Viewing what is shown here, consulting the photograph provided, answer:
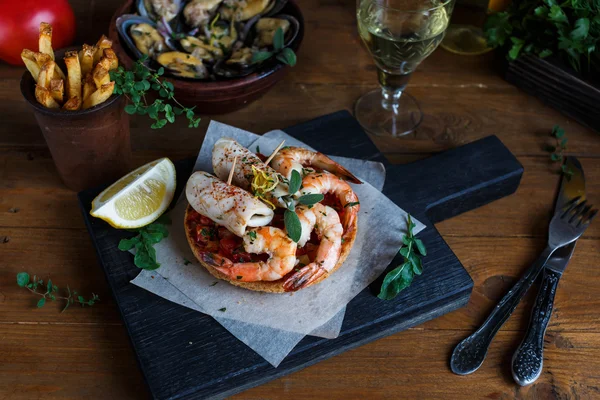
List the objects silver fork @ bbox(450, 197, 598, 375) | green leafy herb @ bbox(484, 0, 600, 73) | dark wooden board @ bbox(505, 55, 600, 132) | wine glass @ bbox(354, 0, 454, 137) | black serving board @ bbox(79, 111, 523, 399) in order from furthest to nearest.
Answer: dark wooden board @ bbox(505, 55, 600, 132), green leafy herb @ bbox(484, 0, 600, 73), wine glass @ bbox(354, 0, 454, 137), silver fork @ bbox(450, 197, 598, 375), black serving board @ bbox(79, 111, 523, 399)

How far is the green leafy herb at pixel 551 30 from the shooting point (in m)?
2.19

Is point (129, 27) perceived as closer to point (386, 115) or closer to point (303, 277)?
point (386, 115)

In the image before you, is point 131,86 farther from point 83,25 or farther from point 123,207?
point 83,25

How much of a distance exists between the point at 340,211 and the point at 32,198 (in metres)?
1.04

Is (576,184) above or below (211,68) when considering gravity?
A: below

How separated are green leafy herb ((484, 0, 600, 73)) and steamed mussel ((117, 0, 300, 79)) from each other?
0.77 metres

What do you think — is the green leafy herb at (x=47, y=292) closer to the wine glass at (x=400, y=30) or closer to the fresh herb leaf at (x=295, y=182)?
the fresh herb leaf at (x=295, y=182)

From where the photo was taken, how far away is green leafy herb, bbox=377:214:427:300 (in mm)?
1767

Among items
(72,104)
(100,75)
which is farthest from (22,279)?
(100,75)

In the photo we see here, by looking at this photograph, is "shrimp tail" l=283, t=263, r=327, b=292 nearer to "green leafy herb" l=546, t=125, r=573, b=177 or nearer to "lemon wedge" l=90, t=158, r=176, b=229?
"lemon wedge" l=90, t=158, r=176, b=229

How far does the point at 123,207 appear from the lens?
72.8 inches

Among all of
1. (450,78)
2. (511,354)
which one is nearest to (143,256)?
(511,354)

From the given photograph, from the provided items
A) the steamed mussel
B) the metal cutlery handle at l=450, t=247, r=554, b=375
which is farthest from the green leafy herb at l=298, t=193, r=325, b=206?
the steamed mussel

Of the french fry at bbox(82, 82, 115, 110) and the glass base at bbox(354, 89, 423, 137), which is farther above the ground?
the french fry at bbox(82, 82, 115, 110)
